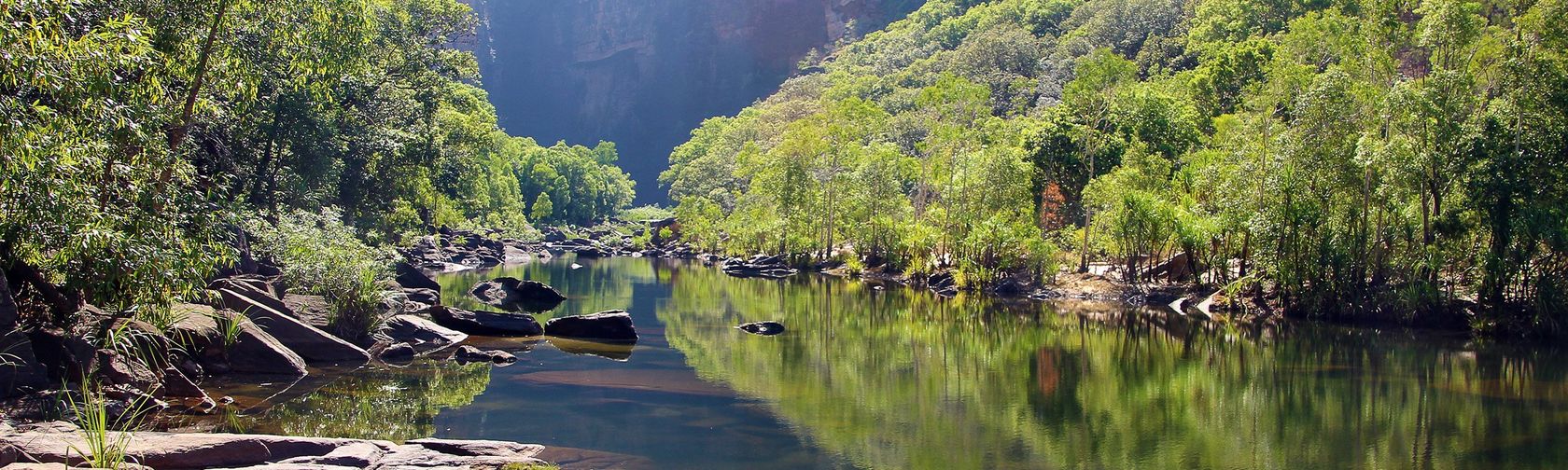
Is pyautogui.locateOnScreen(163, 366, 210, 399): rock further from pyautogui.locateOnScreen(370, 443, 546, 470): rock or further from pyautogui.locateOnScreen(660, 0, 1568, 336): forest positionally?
pyautogui.locateOnScreen(660, 0, 1568, 336): forest

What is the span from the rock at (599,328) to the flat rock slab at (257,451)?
16056 millimetres

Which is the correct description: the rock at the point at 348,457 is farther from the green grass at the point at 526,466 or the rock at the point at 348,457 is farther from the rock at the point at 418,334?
the rock at the point at 418,334

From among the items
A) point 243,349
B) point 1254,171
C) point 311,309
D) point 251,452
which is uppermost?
point 1254,171

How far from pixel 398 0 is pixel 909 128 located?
44276mm

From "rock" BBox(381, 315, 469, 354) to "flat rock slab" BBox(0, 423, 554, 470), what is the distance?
44.6 feet

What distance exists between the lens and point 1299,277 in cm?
3897

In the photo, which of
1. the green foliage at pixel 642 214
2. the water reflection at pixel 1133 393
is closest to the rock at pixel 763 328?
the water reflection at pixel 1133 393

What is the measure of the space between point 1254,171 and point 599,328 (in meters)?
25.1

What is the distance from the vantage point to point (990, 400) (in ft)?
73.4

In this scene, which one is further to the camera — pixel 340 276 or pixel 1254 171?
pixel 1254 171

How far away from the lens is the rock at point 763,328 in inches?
1362

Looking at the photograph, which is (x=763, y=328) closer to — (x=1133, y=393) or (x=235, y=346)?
(x=1133, y=393)

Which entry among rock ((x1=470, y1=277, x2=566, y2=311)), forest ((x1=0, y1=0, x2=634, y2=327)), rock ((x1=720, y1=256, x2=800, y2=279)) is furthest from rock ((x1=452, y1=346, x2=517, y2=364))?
rock ((x1=720, y1=256, x2=800, y2=279))

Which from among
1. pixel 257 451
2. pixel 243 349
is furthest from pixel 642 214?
pixel 257 451
